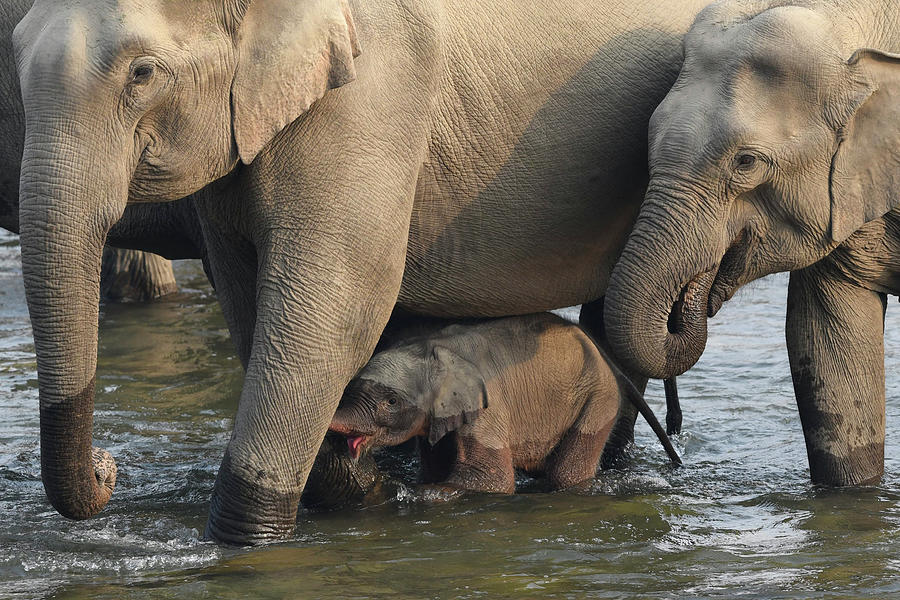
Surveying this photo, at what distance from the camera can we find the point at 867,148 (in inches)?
225

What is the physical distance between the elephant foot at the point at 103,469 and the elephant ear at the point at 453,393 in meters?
1.41

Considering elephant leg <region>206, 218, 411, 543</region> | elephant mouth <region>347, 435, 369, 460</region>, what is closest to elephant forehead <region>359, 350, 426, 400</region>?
elephant mouth <region>347, 435, 369, 460</region>

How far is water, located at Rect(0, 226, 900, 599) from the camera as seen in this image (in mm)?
→ 5090

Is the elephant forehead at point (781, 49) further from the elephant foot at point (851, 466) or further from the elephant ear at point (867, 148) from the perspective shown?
the elephant foot at point (851, 466)

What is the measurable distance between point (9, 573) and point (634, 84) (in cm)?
281

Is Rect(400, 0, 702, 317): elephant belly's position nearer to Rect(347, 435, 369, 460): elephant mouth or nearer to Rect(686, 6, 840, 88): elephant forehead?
Rect(686, 6, 840, 88): elephant forehead

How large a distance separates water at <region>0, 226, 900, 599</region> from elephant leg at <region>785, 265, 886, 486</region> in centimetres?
13

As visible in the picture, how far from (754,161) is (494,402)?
58.7 inches

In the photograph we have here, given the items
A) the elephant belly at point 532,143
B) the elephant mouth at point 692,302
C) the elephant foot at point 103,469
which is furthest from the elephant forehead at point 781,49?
the elephant foot at point 103,469

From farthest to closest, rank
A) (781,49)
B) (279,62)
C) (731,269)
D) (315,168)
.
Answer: (731,269), (781,49), (315,168), (279,62)

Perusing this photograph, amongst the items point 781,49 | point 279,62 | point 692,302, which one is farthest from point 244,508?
point 781,49

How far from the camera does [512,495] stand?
20.6ft

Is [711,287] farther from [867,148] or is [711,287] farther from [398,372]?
[398,372]

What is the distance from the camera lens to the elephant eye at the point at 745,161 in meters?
5.56
